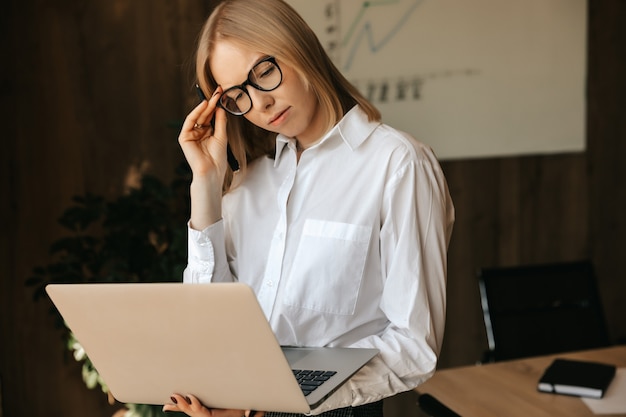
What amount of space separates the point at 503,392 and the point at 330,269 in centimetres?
84

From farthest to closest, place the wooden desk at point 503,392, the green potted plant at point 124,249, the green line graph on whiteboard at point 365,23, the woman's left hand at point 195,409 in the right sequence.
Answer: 1. the green line graph on whiteboard at point 365,23
2. the green potted plant at point 124,249
3. the wooden desk at point 503,392
4. the woman's left hand at point 195,409

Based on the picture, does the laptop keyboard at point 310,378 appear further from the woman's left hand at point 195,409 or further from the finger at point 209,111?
the finger at point 209,111

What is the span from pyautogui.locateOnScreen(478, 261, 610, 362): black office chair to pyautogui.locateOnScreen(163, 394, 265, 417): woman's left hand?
155 cm

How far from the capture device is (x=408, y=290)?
3.98 ft

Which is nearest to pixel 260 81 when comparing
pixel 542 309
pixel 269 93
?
pixel 269 93

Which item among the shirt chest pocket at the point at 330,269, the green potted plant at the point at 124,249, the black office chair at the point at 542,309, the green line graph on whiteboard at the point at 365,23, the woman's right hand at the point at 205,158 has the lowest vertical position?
the black office chair at the point at 542,309

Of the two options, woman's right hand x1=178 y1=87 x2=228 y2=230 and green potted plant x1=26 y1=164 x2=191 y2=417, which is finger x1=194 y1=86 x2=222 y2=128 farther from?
green potted plant x1=26 y1=164 x2=191 y2=417

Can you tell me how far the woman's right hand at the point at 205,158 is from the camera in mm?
1395

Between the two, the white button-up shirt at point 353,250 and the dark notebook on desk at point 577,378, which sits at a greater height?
the white button-up shirt at point 353,250

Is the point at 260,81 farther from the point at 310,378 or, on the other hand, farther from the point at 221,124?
the point at 310,378

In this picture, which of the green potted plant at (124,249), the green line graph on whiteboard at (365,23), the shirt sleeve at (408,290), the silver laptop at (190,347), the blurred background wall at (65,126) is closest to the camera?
the silver laptop at (190,347)

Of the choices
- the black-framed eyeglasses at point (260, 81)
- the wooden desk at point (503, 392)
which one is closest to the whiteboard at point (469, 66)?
the wooden desk at point (503, 392)

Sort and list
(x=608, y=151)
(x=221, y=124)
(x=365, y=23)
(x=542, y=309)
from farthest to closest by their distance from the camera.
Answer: (x=608, y=151), (x=365, y=23), (x=542, y=309), (x=221, y=124)

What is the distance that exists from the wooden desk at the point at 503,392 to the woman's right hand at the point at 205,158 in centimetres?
83
